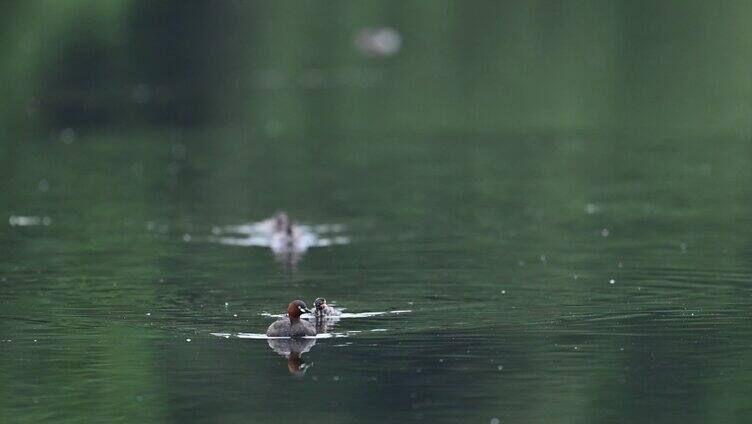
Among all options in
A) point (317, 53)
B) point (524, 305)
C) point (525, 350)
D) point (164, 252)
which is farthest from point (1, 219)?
point (317, 53)

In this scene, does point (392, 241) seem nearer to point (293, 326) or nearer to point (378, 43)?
point (293, 326)

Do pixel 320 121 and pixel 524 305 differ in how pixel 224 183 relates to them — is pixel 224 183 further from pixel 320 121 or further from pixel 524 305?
pixel 524 305

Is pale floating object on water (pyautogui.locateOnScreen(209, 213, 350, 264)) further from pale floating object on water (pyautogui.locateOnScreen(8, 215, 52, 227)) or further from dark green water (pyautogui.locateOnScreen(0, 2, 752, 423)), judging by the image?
pale floating object on water (pyautogui.locateOnScreen(8, 215, 52, 227))

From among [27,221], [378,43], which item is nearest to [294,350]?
[27,221]

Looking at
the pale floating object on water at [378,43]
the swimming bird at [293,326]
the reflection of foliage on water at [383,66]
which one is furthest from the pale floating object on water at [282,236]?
the pale floating object on water at [378,43]

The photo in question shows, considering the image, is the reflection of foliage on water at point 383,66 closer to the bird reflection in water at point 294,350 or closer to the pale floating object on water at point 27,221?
the pale floating object on water at point 27,221

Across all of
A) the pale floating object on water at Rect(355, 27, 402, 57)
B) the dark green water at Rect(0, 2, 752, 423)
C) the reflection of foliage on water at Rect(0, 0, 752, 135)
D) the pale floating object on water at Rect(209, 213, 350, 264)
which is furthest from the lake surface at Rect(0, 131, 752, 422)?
the pale floating object on water at Rect(355, 27, 402, 57)
